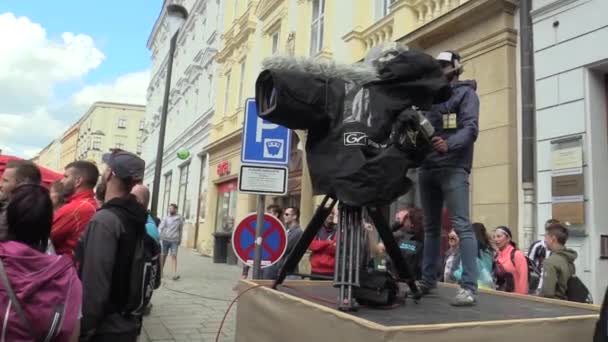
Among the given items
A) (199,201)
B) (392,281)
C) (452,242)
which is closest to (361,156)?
(392,281)

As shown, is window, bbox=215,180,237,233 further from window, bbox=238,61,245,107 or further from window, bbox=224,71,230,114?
window, bbox=224,71,230,114

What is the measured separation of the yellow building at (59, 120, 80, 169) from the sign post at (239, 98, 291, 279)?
280ft

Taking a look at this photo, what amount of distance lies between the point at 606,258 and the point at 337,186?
16.2 ft

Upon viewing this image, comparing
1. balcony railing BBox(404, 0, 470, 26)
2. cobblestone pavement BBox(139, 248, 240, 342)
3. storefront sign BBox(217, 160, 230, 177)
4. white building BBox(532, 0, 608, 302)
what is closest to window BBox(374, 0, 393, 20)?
balcony railing BBox(404, 0, 470, 26)

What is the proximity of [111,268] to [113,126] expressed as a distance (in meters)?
79.8

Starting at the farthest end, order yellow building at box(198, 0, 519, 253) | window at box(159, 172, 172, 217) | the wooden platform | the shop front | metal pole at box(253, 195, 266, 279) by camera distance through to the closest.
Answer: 1. window at box(159, 172, 172, 217)
2. the shop front
3. yellow building at box(198, 0, 519, 253)
4. metal pole at box(253, 195, 266, 279)
5. the wooden platform

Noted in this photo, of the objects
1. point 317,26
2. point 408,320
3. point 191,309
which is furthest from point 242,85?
point 408,320

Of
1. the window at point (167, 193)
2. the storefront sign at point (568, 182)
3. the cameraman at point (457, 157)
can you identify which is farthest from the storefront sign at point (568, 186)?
the window at point (167, 193)

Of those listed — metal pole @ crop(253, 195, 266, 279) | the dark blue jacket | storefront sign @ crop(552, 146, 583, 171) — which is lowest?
metal pole @ crop(253, 195, 266, 279)

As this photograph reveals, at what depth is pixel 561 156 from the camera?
648 centimetres

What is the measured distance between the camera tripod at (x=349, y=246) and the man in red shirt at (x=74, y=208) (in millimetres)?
1398

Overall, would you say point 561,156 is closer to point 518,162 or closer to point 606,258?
point 518,162

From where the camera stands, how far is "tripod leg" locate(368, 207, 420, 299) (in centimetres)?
278

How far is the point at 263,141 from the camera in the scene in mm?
5465
